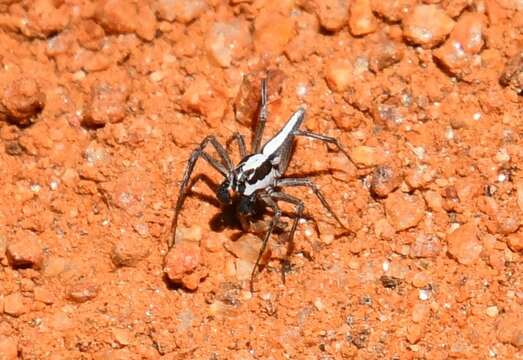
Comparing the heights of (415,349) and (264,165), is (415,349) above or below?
below

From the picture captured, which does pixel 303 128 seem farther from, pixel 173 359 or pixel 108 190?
pixel 173 359

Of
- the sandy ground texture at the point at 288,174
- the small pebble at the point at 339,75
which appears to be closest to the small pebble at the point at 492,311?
the sandy ground texture at the point at 288,174

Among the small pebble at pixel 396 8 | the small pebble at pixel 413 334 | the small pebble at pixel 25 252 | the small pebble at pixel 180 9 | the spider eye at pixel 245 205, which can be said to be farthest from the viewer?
the small pebble at pixel 180 9

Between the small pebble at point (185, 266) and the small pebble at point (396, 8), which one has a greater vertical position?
the small pebble at point (396, 8)

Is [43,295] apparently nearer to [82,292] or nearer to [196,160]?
[82,292]

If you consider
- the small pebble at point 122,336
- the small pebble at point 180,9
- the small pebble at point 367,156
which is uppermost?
→ the small pebble at point 180,9

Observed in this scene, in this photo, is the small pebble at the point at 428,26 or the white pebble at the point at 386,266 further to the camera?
the small pebble at the point at 428,26

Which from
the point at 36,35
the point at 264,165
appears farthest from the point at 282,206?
the point at 36,35

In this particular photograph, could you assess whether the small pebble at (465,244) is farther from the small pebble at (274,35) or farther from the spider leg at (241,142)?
the small pebble at (274,35)
